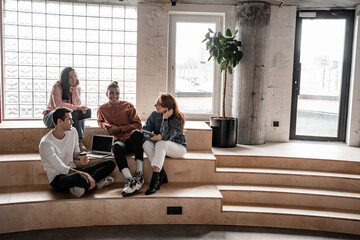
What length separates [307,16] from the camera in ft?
18.7

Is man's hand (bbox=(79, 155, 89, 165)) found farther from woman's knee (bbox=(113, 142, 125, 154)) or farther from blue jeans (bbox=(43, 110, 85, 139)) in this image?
blue jeans (bbox=(43, 110, 85, 139))

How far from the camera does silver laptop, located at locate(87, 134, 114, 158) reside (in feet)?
13.5

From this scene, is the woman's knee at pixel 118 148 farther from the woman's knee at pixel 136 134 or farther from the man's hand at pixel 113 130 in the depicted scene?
the man's hand at pixel 113 130

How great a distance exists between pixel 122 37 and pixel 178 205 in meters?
3.23

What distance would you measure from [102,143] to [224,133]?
1817 mm

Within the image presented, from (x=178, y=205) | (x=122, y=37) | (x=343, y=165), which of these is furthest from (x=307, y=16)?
(x=178, y=205)

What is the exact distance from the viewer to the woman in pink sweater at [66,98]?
14.0 feet

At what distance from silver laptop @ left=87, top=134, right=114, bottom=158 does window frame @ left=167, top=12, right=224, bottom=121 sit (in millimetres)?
2036

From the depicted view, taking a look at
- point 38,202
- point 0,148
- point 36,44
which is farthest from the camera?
point 36,44

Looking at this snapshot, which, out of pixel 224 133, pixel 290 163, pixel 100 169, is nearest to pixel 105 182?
pixel 100 169

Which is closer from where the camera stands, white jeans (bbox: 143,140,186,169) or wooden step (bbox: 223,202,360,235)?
wooden step (bbox: 223,202,360,235)

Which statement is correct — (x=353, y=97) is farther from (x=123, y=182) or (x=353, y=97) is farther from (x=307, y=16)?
(x=123, y=182)

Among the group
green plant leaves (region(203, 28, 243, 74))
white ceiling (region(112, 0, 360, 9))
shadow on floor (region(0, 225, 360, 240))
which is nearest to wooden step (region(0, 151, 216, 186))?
shadow on floor (region(0, 225, 360, 240))

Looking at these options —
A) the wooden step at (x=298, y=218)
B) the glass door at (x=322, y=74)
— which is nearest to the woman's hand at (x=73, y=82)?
the wooden step at (x=298, y=218)
